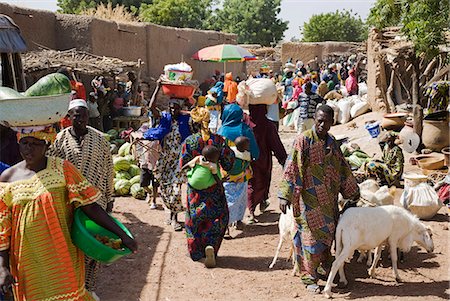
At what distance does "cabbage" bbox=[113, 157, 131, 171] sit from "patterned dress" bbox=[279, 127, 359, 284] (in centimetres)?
538

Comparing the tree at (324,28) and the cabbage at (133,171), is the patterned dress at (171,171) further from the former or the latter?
the tree at (324,28)

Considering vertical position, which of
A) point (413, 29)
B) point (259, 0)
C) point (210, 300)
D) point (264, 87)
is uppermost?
point (259, 0)

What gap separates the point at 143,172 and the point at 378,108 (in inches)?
358

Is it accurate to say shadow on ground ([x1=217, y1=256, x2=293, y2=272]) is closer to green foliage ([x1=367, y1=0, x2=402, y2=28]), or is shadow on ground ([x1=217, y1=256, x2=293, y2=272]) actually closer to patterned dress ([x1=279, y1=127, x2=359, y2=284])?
patterned dress ([x1=279, y1=127, x2=359, y2=284])

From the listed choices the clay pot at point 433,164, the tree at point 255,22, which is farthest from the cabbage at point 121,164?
the tree at point 255,22

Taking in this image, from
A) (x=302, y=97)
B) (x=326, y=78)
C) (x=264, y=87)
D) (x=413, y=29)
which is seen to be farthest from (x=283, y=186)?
(x=326, y=78)

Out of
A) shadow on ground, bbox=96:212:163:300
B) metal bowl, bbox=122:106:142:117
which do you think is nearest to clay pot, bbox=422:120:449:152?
shadow on ground, bbox=96:212:163:300

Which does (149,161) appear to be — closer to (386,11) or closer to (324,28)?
(386,11)

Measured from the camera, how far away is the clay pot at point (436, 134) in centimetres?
1044

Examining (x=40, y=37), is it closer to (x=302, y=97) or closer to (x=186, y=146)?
(x=302, y=97)

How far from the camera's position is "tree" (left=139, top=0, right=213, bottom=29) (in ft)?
118

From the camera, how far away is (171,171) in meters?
7.21

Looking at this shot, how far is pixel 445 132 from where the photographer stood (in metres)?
10.4

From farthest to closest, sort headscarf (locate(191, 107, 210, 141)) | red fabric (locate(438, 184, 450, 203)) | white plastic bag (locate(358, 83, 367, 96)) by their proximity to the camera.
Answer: white plastic bag (locate(358, 83, 367, 96)) < red fabric (locate(438, 184, 450, 203)) < headscarf (locate(191, 107, 210, 141))
